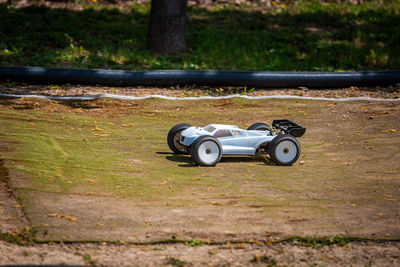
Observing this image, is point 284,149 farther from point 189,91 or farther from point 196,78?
point 196,78

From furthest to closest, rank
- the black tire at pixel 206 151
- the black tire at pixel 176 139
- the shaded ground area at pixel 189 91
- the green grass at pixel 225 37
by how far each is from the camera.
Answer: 1. the green grass at pixel 225 37
2. the shaded ground area at pixel 189 91
3. the black tire at pixel 176 139
4. the black tire at pixel 206 151

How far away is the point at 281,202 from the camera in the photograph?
5.25m

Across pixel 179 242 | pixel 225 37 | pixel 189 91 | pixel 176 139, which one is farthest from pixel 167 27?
pixel 179 242

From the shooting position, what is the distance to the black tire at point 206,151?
6.18 m

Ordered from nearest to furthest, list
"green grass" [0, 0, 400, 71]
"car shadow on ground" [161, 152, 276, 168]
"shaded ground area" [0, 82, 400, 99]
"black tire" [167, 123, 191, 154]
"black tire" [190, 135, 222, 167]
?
"black tire" [190, 135, 222, 167] < "car shadow on ground" [161, 152, 276, 168] < "black tire" [167, 123, 191, 154] < "shaded ground area" [0, 82, 400, 99] < "green grass" [0, 0, 400, 71]

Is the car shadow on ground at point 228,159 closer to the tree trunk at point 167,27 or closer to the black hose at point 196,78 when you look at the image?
the black hose at point 196,78

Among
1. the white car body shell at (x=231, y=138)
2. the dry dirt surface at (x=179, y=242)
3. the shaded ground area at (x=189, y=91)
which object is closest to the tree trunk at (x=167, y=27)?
the shaded ground area at (x=189, y=91)

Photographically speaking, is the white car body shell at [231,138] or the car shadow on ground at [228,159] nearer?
the white car body shell at [231,138]

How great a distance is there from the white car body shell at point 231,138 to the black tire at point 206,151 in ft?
0.55

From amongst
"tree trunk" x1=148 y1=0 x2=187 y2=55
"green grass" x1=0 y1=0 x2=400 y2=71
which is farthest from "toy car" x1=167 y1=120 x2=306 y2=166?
"tree trunk" x1=148 y1=0 x2=187 y2=55

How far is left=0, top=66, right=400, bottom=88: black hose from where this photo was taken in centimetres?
1040

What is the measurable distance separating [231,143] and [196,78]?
430 centimetres

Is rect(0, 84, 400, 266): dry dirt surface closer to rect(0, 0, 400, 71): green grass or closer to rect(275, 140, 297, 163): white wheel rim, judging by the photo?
rect(275, 140, 297, 163): white wheel rim

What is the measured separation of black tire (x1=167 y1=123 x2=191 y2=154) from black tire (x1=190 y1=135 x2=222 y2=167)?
530 mm
